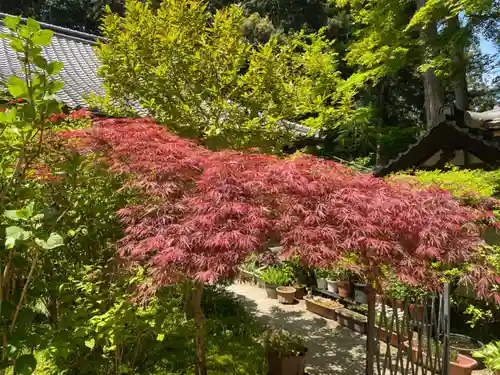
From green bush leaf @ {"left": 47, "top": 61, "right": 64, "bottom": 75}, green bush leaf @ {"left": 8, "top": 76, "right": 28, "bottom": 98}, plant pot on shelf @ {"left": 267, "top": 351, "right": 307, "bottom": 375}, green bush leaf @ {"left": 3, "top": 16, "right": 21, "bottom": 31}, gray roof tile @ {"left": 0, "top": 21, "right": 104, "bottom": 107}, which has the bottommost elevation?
plant pot on shelf @ {"left": 267, "top": 351, "right": 307, "bottom": 375}

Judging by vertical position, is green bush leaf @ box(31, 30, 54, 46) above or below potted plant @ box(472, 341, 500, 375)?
above

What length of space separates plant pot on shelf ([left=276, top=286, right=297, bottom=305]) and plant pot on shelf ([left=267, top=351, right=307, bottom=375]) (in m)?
3.43

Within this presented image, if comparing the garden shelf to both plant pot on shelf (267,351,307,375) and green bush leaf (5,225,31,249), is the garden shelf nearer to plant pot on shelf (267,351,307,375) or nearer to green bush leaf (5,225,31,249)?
plant pot on shelf (267,351,307,375)

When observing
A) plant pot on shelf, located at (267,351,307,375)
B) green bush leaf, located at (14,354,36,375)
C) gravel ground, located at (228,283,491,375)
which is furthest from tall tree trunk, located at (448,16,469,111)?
green bush leaf, located at (14,354,36,375)

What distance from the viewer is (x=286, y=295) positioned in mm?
7770

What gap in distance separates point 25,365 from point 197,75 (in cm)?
435

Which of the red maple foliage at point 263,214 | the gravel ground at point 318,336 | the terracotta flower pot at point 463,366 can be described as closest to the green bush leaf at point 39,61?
the red maple foliage at point 263,214

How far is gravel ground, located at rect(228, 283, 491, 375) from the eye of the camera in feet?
16.2

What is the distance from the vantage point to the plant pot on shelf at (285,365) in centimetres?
422

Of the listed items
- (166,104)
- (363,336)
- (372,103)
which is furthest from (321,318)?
(372,103)

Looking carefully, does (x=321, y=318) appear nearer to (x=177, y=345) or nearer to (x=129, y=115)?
(x=177, y=345)

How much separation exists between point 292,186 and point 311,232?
0.38m

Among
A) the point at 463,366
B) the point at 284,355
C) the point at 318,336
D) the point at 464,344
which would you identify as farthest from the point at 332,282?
the point at 284,355

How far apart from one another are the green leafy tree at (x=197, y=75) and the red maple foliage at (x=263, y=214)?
1.87m
